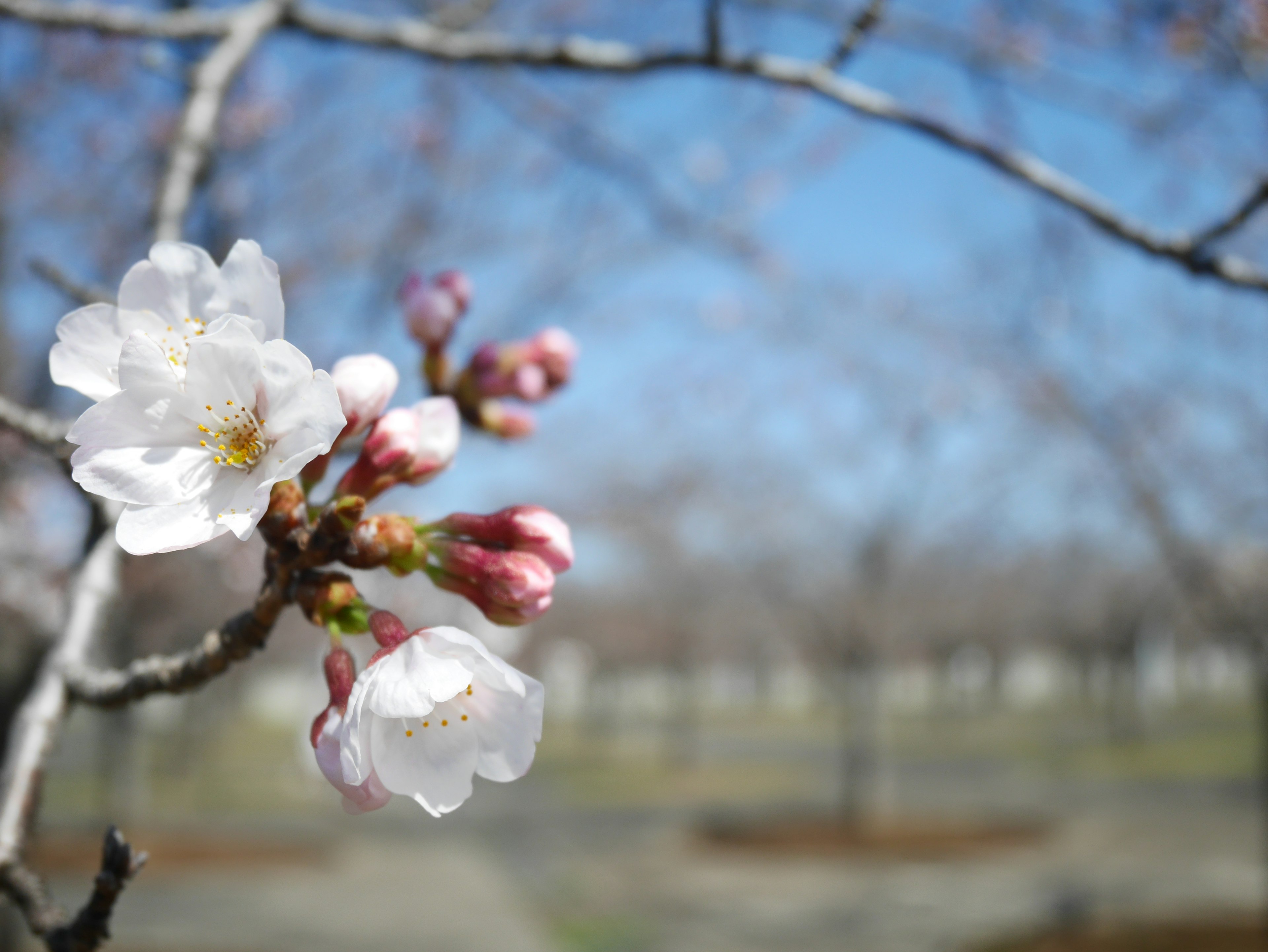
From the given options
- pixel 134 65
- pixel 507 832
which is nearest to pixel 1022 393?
pixel 134 65

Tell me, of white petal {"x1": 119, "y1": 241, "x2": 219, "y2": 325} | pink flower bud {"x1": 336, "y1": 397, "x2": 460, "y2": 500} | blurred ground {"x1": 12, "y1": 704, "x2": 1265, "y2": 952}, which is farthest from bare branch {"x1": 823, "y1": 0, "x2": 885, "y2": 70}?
blurred ground {"x1": 12, "y1": 704, "x2": 1265, "y2": 952}

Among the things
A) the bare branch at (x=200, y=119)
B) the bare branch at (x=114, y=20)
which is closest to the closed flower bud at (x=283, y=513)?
the bare branch at (x=200, y=119)

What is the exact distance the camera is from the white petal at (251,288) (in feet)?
3.18

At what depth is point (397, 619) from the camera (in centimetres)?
104

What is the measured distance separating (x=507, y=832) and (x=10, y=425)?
15.9 meters

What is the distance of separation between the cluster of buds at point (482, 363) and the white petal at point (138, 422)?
0.59 m

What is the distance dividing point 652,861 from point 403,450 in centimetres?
1282

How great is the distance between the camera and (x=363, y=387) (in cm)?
103

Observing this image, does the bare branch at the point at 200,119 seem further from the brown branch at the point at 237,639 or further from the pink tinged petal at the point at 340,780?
the pink tinged petal at the point at 340,780

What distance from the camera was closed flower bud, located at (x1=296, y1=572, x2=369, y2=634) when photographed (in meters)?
1.03

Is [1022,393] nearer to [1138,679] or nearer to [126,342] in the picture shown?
[126,342]

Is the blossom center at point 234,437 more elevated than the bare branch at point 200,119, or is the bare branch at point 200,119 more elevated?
the bare branch at point 200,119

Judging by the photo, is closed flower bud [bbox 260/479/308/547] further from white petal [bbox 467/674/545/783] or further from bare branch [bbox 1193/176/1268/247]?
bare branch [bbox 1193/176/1268/247]

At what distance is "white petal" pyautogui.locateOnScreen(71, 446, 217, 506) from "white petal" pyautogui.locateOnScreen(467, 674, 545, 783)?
35 centimetres
